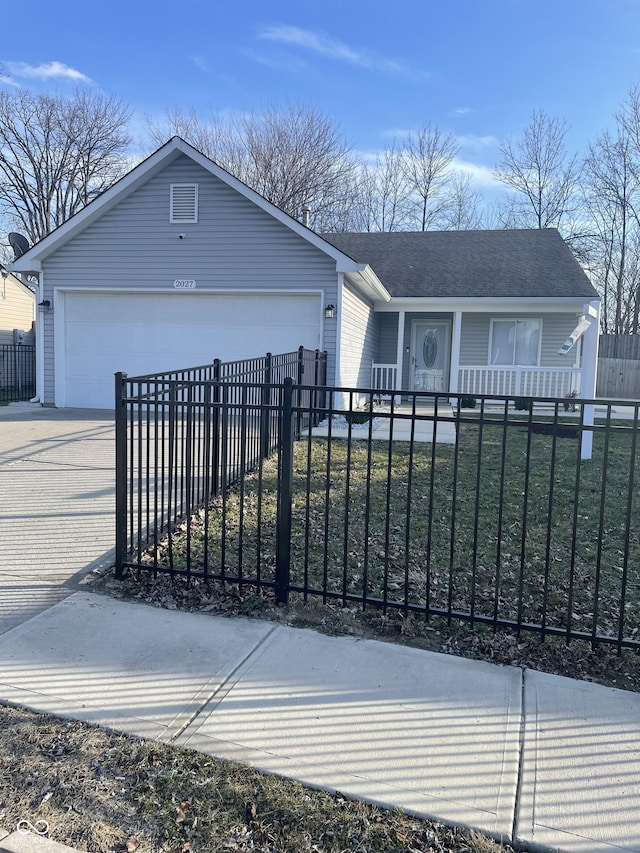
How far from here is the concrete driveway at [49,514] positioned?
406 centimetres

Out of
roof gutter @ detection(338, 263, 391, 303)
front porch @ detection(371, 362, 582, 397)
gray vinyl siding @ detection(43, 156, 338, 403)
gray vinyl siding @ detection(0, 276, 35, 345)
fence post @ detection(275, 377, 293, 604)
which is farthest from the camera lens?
gray vinyl siding @ detection(0, 276, 35, 345)

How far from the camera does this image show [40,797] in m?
2.22

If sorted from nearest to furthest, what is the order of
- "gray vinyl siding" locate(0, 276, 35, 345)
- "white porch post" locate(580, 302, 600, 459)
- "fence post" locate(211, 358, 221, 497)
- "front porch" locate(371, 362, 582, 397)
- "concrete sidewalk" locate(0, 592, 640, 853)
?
1. "concrete sidewalk" locate(0, 592, 640, 853)
2. "fence post" locate(211, 358, 221, 497)
3. "white porch post" locate(580, 302, 600, 459)
4. "front porch" locate(371, 362, 582, 397)
5. "gray vinyl siding" locate(0, 276, 35, 345)

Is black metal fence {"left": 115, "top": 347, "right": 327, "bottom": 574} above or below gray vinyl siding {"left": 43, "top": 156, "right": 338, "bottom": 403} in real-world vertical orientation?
below

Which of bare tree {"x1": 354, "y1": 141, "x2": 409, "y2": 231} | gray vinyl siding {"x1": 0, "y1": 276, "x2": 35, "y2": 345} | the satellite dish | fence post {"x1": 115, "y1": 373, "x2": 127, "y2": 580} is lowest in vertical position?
fence post {"x1": 115, "y1": 373, "x2": 127, "y2": 580}

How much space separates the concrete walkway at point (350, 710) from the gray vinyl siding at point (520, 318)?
1408cm

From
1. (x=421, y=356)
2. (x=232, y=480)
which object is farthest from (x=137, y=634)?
(x=421, y=356)

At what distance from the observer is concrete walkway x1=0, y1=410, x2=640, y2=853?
228 cm

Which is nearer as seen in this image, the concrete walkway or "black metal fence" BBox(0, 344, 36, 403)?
the concrete walkway

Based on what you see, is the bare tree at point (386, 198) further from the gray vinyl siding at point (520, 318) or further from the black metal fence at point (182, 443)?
the black metal fence at point (182, 443)

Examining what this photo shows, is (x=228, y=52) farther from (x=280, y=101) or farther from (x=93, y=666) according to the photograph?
(x=93, y=666)

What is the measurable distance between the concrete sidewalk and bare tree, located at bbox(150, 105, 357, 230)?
28732mm

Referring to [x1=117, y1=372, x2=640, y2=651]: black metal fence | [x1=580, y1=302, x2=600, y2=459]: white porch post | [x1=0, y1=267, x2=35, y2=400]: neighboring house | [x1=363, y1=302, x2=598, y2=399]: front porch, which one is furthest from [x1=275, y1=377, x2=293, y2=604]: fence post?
[x1=0, y1=267, x2=35, y2=400]: neighboring house

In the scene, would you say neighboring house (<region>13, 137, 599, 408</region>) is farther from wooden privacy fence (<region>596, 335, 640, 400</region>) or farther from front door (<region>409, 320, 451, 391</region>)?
wooden privacy fence (<region>596, 335, 640, 400</region>)
